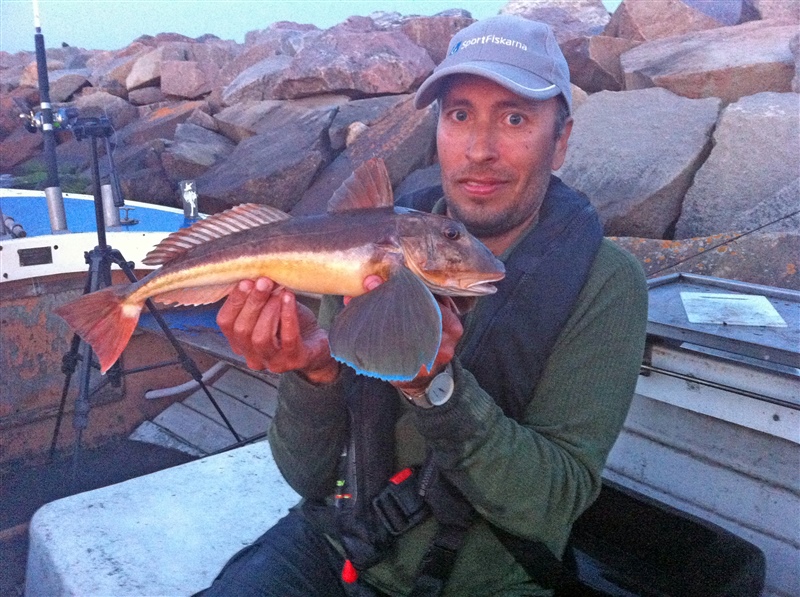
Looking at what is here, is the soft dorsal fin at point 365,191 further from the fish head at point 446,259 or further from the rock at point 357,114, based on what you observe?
the rock at point 357,114

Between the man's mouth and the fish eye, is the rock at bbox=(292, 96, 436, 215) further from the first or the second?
the fish eye

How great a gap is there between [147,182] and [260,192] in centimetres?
250

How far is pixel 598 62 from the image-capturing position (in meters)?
8.87

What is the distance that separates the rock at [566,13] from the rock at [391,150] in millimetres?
4200

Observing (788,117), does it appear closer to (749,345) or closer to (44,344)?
(749,345)

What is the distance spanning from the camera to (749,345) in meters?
2.54

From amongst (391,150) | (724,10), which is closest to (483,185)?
(391,150)

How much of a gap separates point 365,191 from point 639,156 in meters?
4.41

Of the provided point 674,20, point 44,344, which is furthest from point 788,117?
point 44,344

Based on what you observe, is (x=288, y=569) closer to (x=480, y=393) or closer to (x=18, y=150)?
(x=480, y=393)

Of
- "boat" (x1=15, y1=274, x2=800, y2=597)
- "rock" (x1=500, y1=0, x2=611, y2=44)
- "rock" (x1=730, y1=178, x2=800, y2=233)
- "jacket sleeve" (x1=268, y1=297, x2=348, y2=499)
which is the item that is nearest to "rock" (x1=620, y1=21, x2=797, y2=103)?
"rock" (x1=730, y1=178, x2=800, y2=233)

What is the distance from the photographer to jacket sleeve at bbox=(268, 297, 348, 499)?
2.16m

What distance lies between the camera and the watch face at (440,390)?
1725 millimetres

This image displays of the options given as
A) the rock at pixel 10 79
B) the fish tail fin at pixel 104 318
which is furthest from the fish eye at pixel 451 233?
the rock at pixel 10 79
